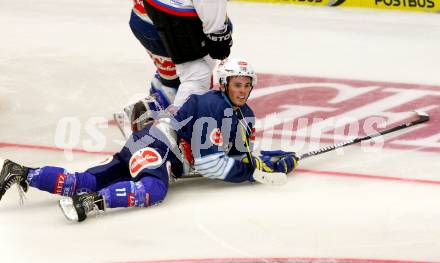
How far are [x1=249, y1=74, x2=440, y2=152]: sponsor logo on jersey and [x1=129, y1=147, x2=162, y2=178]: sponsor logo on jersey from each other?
1.00 metres

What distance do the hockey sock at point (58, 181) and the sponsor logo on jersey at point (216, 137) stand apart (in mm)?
600

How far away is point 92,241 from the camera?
3479 millimetres

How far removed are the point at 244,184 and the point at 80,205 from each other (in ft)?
2.88

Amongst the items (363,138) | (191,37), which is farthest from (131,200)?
(363,138)

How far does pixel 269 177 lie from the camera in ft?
13.1

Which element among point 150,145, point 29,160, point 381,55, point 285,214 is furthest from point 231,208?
point 381,55

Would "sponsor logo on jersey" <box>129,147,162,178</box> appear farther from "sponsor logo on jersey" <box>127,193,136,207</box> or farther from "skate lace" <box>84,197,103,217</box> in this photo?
"skate lace" <box>84,197,103,217</box>

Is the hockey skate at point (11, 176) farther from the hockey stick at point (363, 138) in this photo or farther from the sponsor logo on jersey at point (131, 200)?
the hockey stick at point (363, 138)

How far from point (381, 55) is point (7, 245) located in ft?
12.1

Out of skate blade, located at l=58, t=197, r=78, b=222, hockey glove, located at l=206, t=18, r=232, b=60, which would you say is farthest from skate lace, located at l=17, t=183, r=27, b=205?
hockey glove, located at l=206, t=18, r=232, b=60

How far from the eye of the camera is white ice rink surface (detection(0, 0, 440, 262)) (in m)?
3.45

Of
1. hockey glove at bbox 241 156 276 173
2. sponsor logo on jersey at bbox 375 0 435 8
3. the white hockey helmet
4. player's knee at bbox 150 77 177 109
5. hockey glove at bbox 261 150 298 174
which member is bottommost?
hockey glove at bbox 261 150 298 174

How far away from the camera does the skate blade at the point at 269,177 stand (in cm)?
399

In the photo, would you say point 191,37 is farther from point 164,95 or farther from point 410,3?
point 410,3
